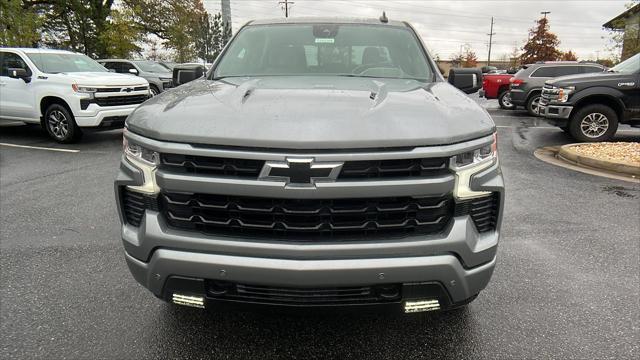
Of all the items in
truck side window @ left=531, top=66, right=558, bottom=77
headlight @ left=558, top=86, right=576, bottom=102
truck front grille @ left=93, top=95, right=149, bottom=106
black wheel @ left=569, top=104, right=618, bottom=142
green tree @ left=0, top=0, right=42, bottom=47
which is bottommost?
black wheel @ left=569, top=104, right=618, bottom=142

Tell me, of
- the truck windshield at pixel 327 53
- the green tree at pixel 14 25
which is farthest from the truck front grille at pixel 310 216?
the green tree at pixel 14 25

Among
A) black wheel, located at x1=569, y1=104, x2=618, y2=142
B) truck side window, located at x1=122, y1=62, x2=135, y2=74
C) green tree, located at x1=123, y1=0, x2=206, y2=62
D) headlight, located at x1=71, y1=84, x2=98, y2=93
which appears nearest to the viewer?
headlight, located at x1=71, y1=84, x2=98, y2=93

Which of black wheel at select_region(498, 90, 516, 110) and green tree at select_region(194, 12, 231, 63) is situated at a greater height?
green tree at select_region(194, 12, 231, 63)

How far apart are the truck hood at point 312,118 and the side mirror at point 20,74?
8.34 m

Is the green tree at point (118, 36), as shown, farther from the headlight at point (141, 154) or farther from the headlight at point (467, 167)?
the headlight at point (467, 167)

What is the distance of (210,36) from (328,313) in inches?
2076

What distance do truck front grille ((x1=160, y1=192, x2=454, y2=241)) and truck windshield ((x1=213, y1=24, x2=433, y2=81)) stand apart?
1.42 metres

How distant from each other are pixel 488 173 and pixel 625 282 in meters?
2.05

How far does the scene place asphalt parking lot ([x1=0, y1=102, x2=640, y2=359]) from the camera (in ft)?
8.31

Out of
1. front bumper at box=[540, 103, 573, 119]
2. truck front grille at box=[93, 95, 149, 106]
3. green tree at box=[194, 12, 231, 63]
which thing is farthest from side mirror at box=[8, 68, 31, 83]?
green tree at box=[194, 12, 231, 63]

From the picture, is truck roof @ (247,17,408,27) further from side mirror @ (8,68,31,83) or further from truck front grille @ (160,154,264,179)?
side mirror @ (8,68,31,83)

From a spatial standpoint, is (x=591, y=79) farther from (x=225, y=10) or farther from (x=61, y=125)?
(x=225, y=10)

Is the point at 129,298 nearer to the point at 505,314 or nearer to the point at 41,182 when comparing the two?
the point at 505,314

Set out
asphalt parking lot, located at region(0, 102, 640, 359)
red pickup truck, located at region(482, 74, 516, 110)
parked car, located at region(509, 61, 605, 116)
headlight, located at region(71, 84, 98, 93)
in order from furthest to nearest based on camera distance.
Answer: red pickup truck, located at region(482, 74, 516, 110), parked car, located at region(509, 61, 605, 116), headlight, located at region(71, 84, 98, 93), asphalt parking lot, located at region(0, 102, 640, 359)
